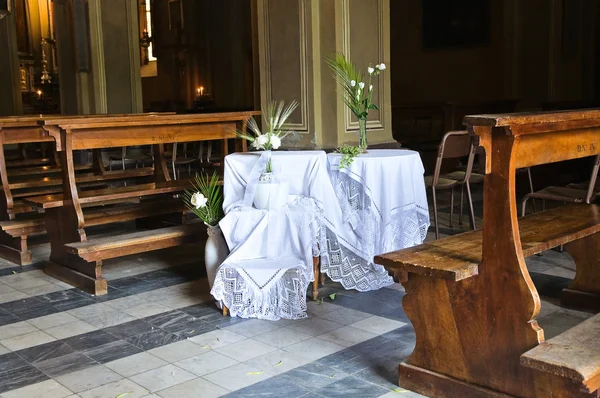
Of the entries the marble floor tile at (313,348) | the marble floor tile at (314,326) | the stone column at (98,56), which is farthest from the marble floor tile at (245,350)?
the stone column at (98,56)

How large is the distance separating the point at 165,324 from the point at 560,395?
81.6 inches

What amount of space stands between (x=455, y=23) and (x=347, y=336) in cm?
949

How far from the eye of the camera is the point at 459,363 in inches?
104

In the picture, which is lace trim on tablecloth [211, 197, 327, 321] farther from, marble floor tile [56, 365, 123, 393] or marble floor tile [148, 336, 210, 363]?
marble floor tile [56, 365, 123, 393]

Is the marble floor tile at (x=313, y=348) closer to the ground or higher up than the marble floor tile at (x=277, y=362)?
higher up

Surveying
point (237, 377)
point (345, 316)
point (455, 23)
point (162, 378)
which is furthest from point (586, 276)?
point (455, 23)

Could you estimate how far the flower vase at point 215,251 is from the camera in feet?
12.9

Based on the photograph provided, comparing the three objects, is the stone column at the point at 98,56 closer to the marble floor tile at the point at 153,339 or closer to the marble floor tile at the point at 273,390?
the marble floor tile at the point at 153,339

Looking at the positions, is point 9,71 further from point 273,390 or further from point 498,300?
point 498,300

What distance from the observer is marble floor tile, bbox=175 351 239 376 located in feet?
9.97

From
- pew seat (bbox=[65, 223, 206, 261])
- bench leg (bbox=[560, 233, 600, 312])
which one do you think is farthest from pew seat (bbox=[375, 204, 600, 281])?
pew seat (bbox=[65, 223, 206, 261])

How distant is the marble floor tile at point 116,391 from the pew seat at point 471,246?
109 cm

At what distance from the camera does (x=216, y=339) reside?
343 cm

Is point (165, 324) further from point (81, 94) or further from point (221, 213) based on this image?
point (81, 94)
